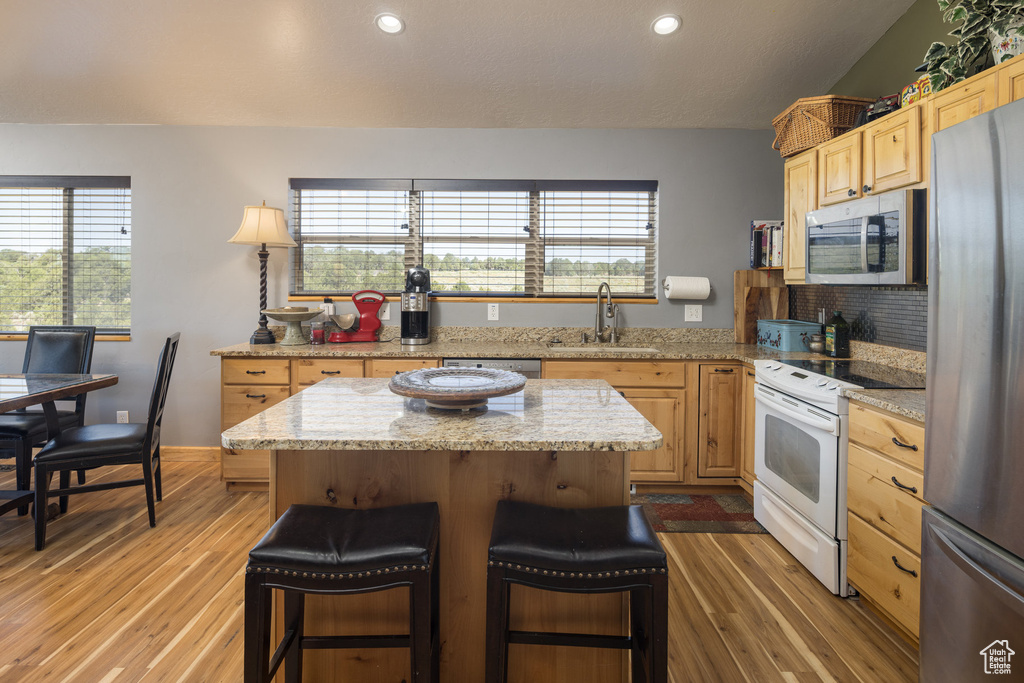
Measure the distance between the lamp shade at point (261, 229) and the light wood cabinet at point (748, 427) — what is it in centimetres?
295

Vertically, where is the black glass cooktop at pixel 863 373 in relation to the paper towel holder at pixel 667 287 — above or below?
below

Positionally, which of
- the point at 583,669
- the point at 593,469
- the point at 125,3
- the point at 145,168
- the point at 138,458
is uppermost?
the point at 125,3

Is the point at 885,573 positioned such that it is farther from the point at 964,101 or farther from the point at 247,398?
the point at 247,398

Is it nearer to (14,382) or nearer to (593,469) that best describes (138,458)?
(14,382)

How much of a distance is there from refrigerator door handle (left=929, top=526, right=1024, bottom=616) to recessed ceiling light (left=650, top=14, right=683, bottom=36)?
261 cm

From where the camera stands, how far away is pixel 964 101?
6.61 ft

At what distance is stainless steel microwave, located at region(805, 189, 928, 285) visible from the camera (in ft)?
7.33

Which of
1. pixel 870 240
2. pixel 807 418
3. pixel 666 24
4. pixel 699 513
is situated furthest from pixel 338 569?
pixel 666 24

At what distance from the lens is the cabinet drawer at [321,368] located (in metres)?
3.31

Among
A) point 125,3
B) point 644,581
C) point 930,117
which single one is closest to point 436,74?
point 125,3

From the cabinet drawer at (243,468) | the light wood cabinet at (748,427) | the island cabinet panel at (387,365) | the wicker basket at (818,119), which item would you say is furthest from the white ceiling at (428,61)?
the cabinet drawer at (243,468)

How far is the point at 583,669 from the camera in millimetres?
1580

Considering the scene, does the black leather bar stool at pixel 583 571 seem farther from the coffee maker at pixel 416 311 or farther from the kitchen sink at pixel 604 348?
the coffee maker at pixel 416 311

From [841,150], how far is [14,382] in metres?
4.24
